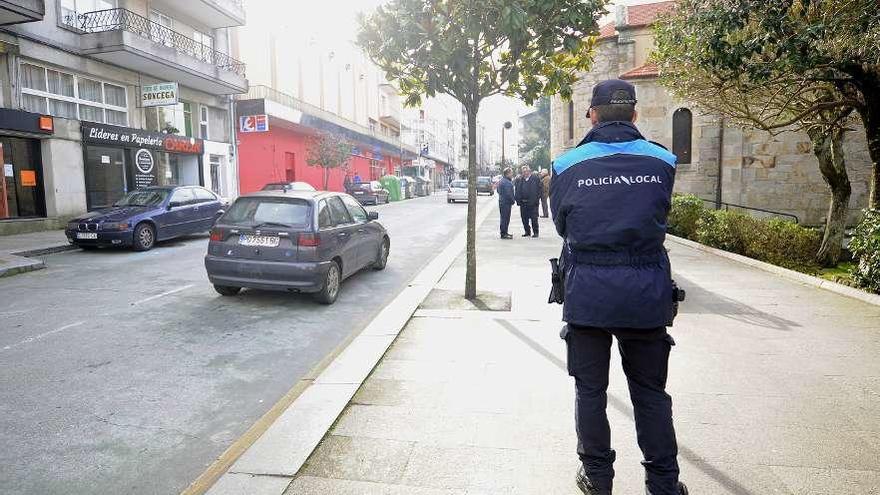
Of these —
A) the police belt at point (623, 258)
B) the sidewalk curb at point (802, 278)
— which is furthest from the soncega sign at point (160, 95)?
the police belt at point (623, 258)

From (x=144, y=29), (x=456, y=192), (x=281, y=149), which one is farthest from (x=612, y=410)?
(x=281, y=149)

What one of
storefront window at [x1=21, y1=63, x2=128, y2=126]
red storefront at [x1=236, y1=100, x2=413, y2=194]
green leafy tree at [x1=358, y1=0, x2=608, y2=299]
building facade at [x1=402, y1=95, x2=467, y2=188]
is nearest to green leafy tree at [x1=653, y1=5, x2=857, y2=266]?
green leafy tree at [x1=358, y1=0, x2=608, y2=299]

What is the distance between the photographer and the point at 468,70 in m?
6.46

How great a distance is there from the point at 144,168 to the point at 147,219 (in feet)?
28.1

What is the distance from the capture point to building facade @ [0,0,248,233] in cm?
1536

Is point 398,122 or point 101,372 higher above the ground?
point 398,122

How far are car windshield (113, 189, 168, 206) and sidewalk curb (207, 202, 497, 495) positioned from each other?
9308 millimetres

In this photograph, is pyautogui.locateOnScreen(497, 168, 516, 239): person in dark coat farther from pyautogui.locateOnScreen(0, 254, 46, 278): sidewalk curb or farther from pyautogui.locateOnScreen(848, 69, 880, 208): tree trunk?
pyautogui.locateOnScreen(0, 254, 46, 278): sidewalk curb

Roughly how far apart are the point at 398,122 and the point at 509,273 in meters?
51.0

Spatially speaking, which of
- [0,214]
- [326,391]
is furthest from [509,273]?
[0,214]

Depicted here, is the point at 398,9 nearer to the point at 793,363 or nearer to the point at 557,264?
the point at 557,264

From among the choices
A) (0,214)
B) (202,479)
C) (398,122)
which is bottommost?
(202,479)

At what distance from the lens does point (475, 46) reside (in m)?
6.46

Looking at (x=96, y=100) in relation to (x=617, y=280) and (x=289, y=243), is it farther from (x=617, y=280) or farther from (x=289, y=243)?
(x=617, y=280)
